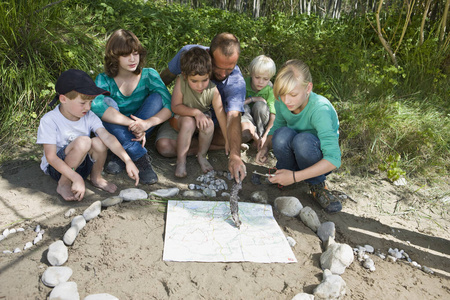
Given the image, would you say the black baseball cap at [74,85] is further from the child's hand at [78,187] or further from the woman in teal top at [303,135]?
the woman in teal top at [303,135]

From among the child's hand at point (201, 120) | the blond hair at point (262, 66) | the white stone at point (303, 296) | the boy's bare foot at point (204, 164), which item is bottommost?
the white stone at point (303, 296)

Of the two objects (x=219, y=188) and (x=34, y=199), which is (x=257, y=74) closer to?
(x=219, y=188)

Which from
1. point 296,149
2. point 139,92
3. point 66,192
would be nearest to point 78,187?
point 66,192

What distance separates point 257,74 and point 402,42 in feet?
8.14

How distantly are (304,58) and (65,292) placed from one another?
400cm

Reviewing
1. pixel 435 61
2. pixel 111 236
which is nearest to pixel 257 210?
pixel 111 236

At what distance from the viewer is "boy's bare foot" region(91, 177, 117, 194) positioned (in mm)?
2668

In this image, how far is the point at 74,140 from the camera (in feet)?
8.13

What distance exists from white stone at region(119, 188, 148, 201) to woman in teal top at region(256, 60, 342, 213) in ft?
3.08

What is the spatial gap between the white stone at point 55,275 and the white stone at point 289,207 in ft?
4.74

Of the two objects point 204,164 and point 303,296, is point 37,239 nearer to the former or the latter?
point 204,164

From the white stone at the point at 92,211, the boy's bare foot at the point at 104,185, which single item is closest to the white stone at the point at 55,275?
the white stone at the point at 92,211

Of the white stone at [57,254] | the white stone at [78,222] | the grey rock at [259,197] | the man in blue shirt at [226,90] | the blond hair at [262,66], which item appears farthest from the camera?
the blond hair at [262,66]

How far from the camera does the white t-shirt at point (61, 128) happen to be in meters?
2.38
